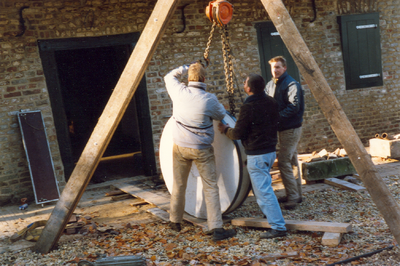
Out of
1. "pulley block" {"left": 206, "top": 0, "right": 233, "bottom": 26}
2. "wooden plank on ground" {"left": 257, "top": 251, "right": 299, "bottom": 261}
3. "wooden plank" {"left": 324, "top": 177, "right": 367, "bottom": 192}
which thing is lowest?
"wooden plank" {"left": 324, "top": 177, "right": 367, "bottom": 192}

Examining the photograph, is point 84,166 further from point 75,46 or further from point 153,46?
point 75,46

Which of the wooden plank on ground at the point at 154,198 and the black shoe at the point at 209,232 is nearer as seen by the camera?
the black shoe at the point at 209,232

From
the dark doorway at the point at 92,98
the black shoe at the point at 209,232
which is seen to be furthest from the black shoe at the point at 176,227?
the dark doorway at the point at 92,98

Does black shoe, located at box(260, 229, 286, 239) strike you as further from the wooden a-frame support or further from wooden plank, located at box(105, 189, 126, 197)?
wooden plank, located at box(105, 189, 126, 197)

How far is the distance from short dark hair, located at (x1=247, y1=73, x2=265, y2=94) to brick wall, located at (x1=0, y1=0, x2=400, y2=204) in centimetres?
337

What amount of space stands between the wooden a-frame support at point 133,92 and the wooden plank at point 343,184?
98.5 inches

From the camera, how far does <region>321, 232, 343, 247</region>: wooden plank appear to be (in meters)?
4.20

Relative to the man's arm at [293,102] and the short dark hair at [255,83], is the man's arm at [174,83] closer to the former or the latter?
the short dark hair at [255,83]

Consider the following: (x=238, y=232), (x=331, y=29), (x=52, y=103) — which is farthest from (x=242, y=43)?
(x=238, y=232)

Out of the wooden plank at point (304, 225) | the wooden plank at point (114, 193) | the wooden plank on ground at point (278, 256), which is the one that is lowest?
the wooden plank at point (114, 193)

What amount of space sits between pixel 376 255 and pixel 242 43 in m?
5.39

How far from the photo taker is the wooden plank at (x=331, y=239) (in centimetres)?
420

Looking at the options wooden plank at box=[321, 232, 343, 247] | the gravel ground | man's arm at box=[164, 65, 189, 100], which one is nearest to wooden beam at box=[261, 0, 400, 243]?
A: the gravel ground

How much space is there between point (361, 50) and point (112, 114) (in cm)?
685
